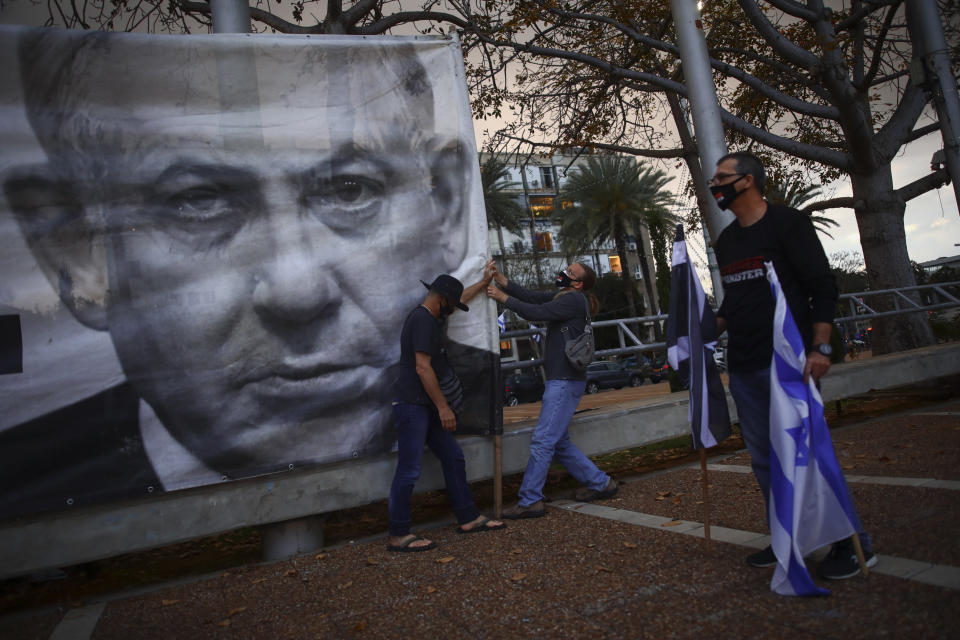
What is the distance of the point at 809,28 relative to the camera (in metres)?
12.3

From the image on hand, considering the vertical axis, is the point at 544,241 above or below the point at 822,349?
above

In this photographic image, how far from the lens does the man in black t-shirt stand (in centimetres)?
333

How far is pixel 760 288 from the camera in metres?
3.48

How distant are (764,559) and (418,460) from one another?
2.31m

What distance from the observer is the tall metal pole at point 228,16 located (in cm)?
586

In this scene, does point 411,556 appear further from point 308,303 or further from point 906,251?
point 906,251

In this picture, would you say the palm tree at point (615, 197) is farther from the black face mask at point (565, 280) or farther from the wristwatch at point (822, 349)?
the wristwatch at point (822, 349)

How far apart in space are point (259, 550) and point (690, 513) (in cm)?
337

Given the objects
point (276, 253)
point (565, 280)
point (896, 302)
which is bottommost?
point (896, 302)

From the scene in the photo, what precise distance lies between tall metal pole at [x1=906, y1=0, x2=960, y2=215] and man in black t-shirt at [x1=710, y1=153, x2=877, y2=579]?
23.7 ft

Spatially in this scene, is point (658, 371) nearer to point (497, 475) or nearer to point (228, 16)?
point (497, 475)

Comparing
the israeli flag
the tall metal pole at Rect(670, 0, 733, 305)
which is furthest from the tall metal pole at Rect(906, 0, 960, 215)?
the israeli flag

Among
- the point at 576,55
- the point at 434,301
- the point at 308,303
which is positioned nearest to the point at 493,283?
the point at 434,301

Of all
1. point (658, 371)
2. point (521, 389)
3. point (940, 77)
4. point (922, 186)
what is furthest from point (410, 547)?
point (658, 371)
